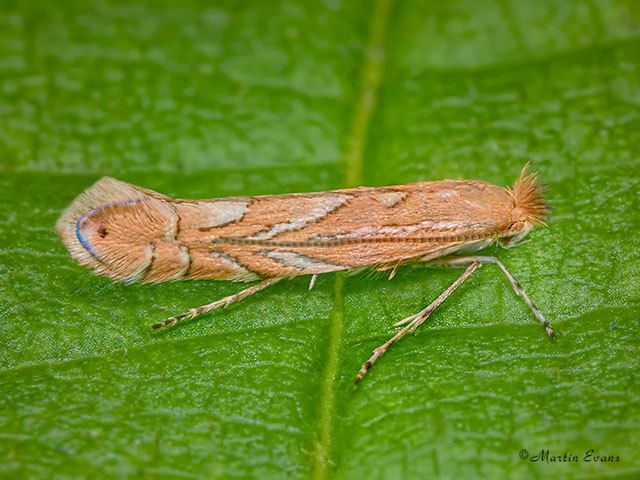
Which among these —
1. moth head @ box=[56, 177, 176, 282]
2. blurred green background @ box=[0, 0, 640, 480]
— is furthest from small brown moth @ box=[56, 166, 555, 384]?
blurred green background @ box=[0, 0, 640, 480]

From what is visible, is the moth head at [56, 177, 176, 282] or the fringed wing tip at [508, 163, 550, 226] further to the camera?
the fringed wing tip at [508, 163, 550, 226]

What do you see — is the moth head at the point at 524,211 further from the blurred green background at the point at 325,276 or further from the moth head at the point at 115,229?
the moth head at the point at 115,229

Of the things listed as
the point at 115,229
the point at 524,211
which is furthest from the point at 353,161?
the point at 115,229

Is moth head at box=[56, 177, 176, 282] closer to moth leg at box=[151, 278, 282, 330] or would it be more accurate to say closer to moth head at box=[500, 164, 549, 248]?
moth leg at box=[151, 278, 282, 330]

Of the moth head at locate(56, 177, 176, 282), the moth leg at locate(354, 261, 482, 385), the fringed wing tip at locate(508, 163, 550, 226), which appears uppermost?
the fringed wing tip at locate(508, 163, 550, 226)

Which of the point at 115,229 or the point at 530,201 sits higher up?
the point at 530,201

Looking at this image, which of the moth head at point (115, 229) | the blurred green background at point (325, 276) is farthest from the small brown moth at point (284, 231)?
the blurred green background at point (325, 276)

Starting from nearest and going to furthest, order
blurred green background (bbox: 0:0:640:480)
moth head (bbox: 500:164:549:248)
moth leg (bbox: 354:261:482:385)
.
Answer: blurred green background (bbox: 0:0:640:480), moth leg (bbox: 354:261:482:385), moth head (bbox: 500:164:549:248)

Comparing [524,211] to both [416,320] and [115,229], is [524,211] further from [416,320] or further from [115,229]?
[115,229]
